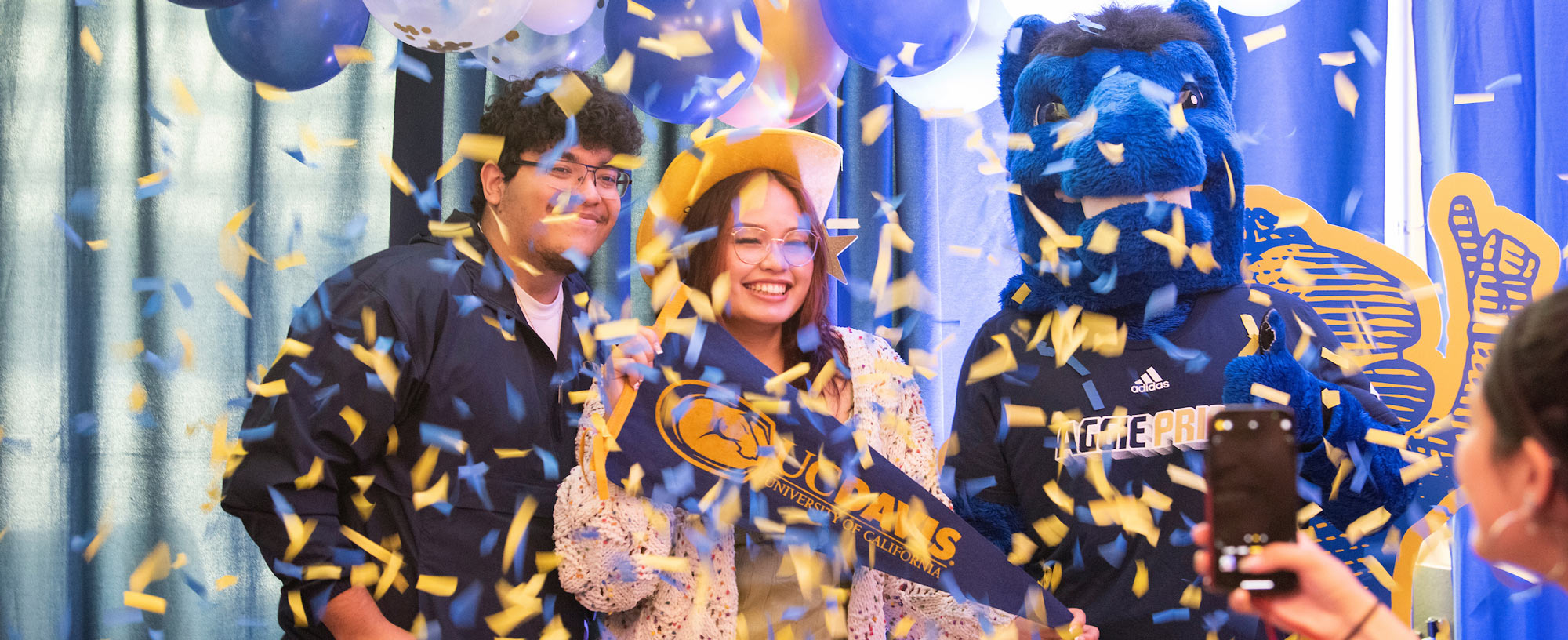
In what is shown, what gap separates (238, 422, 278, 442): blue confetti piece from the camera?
1773mm

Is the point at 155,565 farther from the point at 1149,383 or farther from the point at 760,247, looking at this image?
the point at 1149,383

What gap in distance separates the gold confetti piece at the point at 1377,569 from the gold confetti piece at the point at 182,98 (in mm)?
2913

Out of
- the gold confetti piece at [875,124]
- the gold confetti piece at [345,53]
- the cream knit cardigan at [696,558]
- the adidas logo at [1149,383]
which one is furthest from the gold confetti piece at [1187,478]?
the gold confetti piece at [345,53]

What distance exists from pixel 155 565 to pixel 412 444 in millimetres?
1261

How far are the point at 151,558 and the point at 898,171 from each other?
2.18 meters

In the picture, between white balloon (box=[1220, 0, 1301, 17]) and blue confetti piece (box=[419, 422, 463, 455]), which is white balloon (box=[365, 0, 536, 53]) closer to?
blue confetti piece (box=[419, 422, 463, 455])

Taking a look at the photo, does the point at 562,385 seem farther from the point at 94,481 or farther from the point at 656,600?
the point at 94,481

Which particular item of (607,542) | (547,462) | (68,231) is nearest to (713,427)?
(607,542)

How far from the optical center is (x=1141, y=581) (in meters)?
1.73

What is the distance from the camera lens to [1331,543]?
2.05 metres

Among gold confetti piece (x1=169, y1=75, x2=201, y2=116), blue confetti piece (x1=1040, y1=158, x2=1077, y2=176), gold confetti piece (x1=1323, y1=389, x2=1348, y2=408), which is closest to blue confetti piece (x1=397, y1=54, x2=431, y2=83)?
gold confetti piece (x1=169, y1=75, x2=201, y2=116)

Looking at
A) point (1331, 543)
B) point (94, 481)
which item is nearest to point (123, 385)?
point (94, 481)

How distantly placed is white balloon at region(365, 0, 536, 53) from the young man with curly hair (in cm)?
17

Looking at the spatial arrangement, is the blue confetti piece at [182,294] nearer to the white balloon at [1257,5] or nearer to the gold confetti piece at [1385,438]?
the white balloon at [1257,5]
